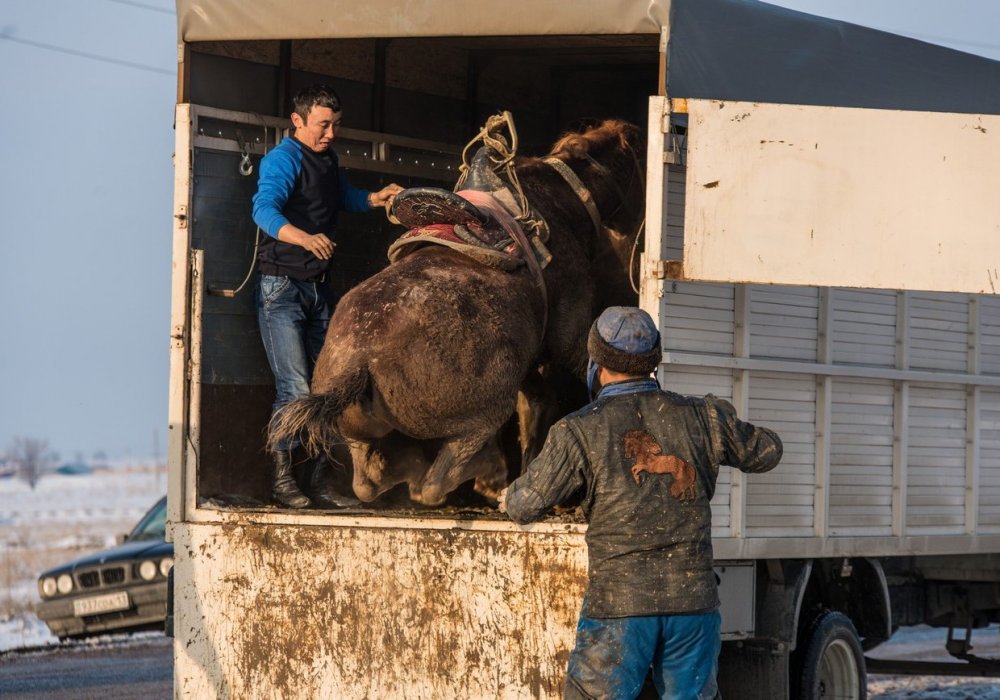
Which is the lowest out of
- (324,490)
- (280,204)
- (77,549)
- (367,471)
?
(77,549)

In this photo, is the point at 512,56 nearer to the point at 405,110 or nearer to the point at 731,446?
the point at 405,110

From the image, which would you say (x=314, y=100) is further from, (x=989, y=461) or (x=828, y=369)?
(x=989, y=461)

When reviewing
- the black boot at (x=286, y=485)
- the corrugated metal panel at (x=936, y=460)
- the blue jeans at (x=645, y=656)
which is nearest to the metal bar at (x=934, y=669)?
the corrugated metal panel at (x=936, y=460)

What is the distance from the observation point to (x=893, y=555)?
25.3 ft

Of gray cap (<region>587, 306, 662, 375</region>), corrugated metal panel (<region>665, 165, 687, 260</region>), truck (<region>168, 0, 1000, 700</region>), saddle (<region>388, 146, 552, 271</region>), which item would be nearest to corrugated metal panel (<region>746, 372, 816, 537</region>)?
truck (<region>168, 0, 1000, 700</region>)

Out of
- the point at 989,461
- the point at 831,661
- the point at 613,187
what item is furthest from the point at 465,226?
the point at 989,461

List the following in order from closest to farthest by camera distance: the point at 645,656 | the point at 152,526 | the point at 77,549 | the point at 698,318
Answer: the point at 645,656 → the point at 698,318 → the point at 152,526 → the point at 77,549

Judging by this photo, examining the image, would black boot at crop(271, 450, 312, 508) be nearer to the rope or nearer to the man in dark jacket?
the rope

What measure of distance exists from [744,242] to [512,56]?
363 cm

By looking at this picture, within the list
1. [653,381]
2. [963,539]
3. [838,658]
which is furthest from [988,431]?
[653,381]

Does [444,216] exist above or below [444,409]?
above

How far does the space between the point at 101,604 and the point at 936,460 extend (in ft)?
23.7

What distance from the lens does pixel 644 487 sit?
16.5 ft

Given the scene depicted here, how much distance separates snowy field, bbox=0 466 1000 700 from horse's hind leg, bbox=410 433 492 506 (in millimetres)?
4802
